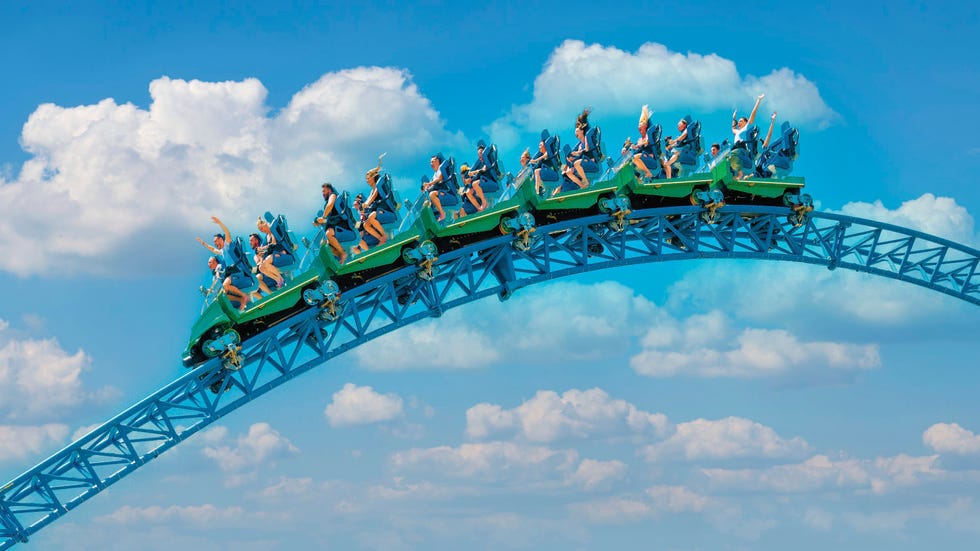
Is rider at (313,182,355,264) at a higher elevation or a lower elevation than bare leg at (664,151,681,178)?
lower

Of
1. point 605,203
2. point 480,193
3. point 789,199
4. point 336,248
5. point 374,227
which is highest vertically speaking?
point 789,199

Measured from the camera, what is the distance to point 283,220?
26.0 metres

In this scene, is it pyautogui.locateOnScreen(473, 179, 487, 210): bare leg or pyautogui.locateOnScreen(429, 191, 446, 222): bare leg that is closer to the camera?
pyautogui.locateOnScreen(429, 191, 446, 222): bare leg

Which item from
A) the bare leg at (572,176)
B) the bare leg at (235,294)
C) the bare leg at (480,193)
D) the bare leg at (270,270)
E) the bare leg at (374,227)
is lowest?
the bare leg at (235,294)

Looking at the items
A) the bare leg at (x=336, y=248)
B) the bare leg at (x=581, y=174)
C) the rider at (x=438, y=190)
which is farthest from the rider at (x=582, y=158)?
the bare leg at (x=336, y=248)

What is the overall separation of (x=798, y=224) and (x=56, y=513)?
17.4 m

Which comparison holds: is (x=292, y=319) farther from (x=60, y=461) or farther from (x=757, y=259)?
(x=757, y=259)

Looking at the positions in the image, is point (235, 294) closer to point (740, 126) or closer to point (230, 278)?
point (230, 278)

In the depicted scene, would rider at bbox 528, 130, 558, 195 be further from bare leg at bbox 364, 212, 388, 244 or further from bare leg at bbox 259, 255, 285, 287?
bare leg at bbox 259, 255, 285, 287

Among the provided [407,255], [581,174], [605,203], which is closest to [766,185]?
[605,203]

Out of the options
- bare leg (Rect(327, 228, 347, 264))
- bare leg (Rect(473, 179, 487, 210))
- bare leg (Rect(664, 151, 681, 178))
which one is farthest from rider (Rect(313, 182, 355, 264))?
bare leg (Rect(664, 151, 681, 178))

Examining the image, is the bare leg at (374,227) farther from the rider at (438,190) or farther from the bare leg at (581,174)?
the bare leg at (581,174)

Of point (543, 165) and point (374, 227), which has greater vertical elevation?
point (543, 165)

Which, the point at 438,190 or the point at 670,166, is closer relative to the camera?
the point at 438,190
